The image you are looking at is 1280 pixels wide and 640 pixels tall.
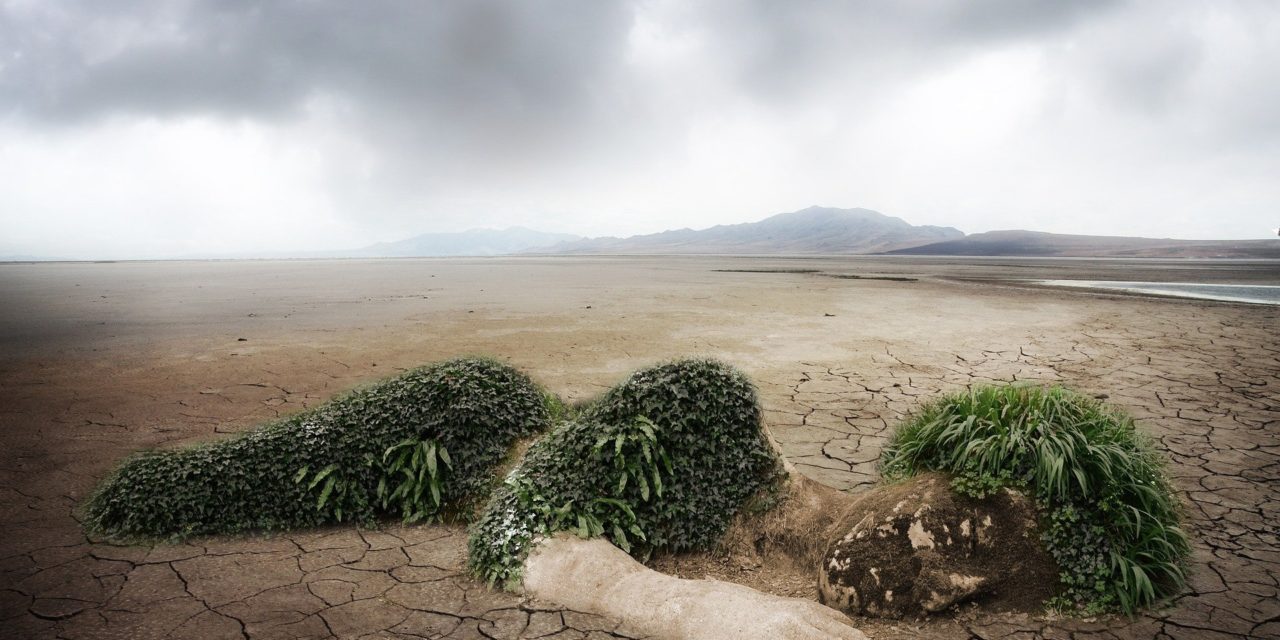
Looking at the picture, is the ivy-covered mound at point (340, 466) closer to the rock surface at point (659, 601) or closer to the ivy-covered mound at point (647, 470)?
the ivy-covered mound at point (647, 470)

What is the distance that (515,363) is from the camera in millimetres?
10914

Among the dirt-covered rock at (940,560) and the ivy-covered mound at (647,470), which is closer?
the dirt-covered rock at (940,560)

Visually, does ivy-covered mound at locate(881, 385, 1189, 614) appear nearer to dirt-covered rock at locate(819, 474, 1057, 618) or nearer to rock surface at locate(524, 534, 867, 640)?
dirt-covered rock at locate(819, 474, 1057, 618)

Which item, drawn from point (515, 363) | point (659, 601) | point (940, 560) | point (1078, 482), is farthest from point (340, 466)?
point (1078, 482)

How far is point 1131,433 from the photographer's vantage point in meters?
5.07

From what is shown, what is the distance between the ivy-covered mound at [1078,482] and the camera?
13.1 feet

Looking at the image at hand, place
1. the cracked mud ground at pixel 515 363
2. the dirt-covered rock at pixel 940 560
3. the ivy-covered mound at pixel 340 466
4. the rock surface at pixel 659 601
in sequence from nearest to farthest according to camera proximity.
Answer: the rock surface at pixel 659 601
the cracked mud ground at pixel 515 363
the dirt-covered rock at pixel 940 560
the ivy-covered mound at pixel 340 466

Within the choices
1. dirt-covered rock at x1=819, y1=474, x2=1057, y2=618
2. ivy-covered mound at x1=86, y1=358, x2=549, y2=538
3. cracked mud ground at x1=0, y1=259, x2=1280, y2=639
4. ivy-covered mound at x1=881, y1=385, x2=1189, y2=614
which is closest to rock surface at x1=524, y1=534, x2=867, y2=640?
cracked mud ground at x1=0, y1=259, x2=1280, y2=639

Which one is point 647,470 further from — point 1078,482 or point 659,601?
point 1078,482

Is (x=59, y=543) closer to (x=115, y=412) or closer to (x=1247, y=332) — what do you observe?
(x=115, y=412)

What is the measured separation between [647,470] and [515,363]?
21.1ft

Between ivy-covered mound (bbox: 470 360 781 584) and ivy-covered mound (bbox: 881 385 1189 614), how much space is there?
1520mm

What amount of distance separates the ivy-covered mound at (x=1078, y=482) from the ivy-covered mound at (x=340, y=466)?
376cm

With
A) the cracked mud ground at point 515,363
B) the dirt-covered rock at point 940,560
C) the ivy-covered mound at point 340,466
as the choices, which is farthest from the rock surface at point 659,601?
the ivy-covered mound at point 340,466
